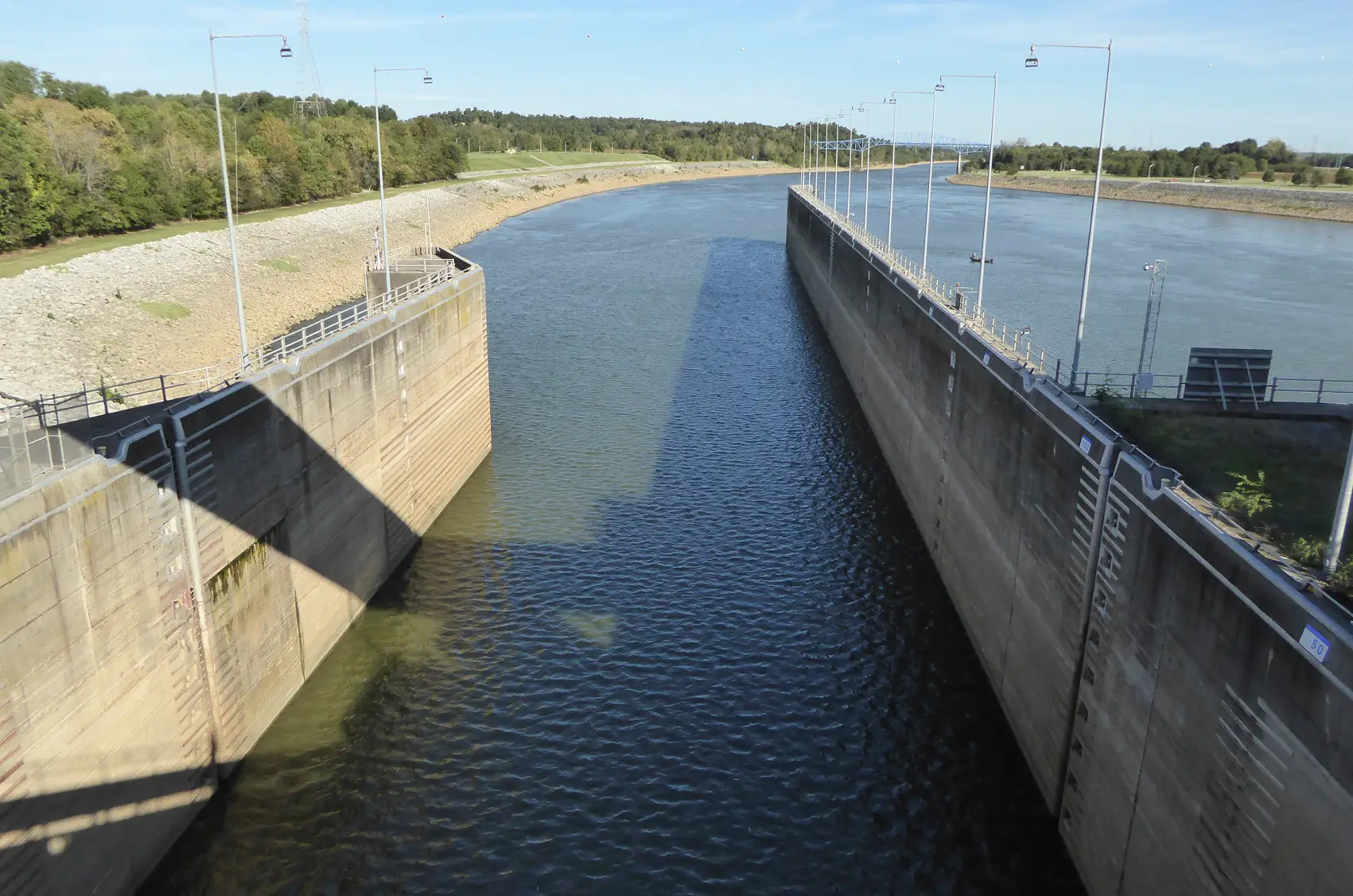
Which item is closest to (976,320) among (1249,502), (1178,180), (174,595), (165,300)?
(1249,502)

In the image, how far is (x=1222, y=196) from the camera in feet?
437

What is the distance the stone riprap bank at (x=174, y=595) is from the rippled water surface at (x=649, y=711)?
1.30m

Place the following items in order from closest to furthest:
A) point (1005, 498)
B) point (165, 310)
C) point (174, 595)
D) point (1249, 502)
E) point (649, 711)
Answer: point (1249, 502) → point (174, 595) → point (649, 711) → point (1005, 498) → point (165, 310)

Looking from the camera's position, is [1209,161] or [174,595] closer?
[174,595]

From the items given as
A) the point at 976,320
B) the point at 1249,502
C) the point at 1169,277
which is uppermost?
the point at 976,320

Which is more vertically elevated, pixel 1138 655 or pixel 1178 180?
pixel 1178 180

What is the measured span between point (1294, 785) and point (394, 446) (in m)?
23.7

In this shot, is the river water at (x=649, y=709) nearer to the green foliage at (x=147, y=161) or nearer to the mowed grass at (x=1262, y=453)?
the mowed grass at (x=1262, y=453)

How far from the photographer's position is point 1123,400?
2172 centimetres

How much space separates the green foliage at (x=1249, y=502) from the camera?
1487cm

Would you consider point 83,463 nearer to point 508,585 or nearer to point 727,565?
point 508,585

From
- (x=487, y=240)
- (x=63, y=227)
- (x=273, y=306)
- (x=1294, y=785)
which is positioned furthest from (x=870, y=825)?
(x=487, y=240)

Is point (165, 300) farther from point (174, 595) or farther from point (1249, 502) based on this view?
point (1249, 502)

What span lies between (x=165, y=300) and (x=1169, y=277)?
63839mm
